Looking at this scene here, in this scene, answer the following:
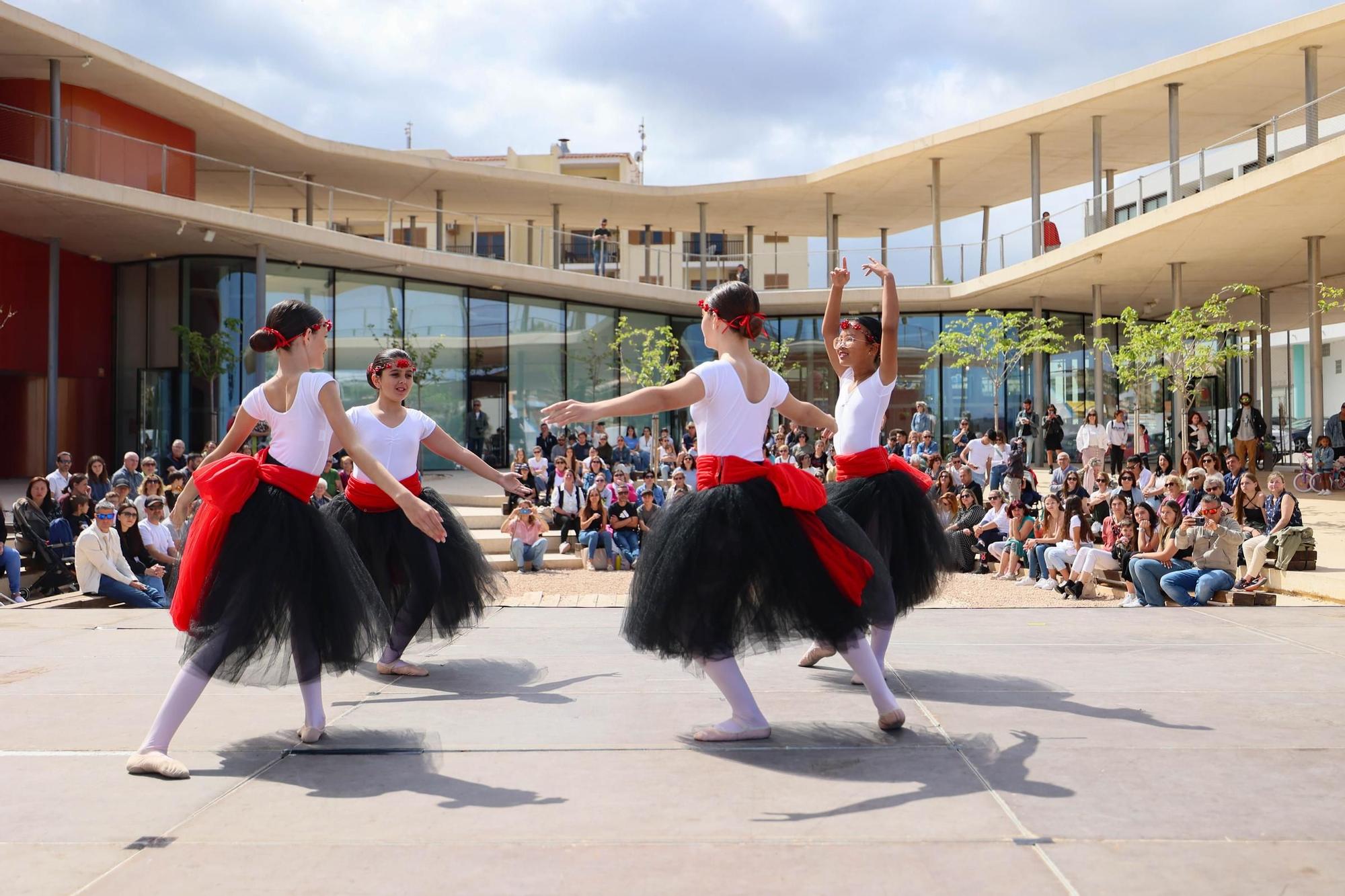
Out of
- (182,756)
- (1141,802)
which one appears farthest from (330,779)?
(1141,802)

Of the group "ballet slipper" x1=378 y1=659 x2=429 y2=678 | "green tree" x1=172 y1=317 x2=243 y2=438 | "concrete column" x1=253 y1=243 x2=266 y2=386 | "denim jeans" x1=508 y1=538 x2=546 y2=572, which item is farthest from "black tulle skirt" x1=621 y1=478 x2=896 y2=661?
"green tree" x1=172 y1=317 x2=243 y2=438

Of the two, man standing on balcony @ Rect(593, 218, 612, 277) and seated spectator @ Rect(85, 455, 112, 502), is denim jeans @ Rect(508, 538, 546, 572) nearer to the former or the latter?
seated spectator @ Rect(85, 455, 112, 502)

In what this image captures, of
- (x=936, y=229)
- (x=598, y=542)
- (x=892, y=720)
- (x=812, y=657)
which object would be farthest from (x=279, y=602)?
(x=936, y=229)

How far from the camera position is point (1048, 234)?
25.5 metres

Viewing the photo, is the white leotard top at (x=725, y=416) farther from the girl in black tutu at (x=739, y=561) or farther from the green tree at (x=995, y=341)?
the green tree at (x=995, y=341)

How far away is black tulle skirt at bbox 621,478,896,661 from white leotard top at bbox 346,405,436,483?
6.53 ft

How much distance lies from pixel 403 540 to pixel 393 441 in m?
0.51

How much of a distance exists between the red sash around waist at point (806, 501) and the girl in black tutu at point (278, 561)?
3.55 ft

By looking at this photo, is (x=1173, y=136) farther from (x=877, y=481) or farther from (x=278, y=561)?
(x=278, y=561)

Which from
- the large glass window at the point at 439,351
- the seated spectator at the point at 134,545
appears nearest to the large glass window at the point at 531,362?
the large glass window at the point at 439,351

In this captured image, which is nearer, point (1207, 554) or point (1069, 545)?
point (1207, 554)

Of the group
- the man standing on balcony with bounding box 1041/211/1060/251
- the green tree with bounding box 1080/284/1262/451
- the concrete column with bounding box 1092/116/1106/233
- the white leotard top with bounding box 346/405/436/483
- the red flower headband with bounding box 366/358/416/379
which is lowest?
the white leotard top with bounding box 346/405/436/483

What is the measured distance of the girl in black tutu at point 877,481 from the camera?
564 centimetres

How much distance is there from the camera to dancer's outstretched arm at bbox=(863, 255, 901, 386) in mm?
5229
